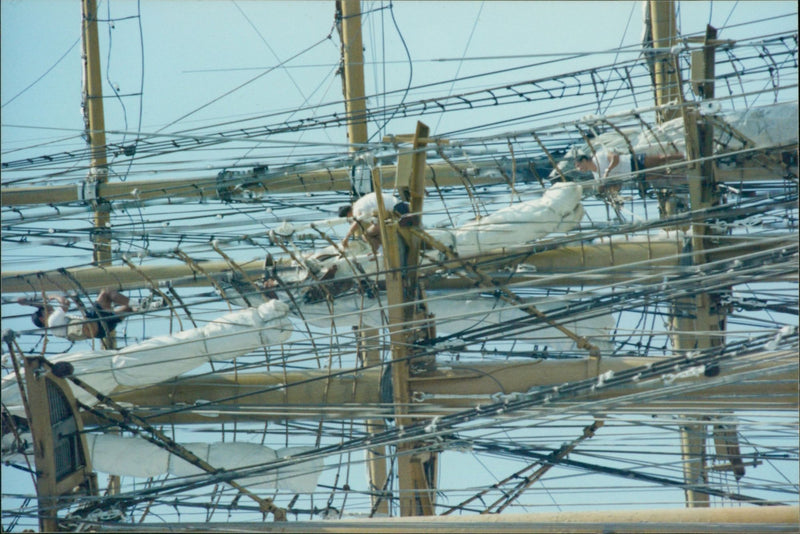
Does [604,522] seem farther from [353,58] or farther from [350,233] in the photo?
[353,58]

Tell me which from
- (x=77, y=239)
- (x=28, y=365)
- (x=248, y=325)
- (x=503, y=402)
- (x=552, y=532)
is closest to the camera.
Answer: (x=552, y=532)

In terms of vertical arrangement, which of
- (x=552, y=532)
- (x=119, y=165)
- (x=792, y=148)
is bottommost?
(x=552, y=532)

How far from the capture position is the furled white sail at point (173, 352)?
8.91 m

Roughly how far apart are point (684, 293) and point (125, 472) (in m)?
4.57

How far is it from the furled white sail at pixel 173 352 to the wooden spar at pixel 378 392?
321 millimetres

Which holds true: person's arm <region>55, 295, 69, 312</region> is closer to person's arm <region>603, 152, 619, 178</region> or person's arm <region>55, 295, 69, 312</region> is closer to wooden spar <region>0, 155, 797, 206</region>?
wooden spar <region>0, 155, 797, 206</region>

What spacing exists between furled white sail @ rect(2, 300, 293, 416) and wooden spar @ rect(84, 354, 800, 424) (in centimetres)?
32

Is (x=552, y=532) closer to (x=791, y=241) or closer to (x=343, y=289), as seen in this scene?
(x=791, y=241)

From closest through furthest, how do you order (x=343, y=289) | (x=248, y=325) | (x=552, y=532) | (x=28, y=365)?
(x=552, y=532)
(x=28, y=365)
(x=248, y=325)
(x=343, y=289)

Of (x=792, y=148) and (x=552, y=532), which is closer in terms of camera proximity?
(x=552, y=532)

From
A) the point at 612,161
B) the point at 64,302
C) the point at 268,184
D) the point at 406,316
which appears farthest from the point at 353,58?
the point at 406,316

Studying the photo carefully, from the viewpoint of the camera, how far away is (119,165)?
12961 millimetres

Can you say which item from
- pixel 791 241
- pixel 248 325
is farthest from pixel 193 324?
pixel 791 241

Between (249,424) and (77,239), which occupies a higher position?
(77,239)
